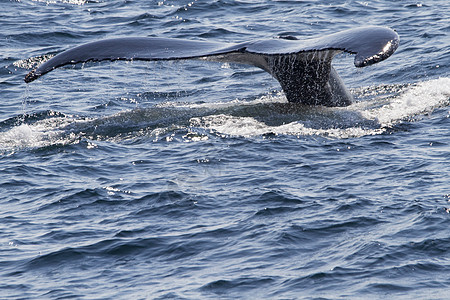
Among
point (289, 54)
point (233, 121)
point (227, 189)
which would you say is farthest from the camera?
point (233, 121)

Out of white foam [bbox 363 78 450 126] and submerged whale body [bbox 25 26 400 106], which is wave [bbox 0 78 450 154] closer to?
white foam [bbox 363 78 450 126]

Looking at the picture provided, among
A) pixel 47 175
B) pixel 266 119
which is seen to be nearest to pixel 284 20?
pixel 266 119

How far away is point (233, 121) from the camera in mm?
11227

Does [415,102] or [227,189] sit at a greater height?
[227,189]

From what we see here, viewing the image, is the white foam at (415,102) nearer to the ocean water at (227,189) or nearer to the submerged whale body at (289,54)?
the ocean water at (227,189)

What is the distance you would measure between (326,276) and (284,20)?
15005 mm

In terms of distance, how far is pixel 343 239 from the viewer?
735 cm

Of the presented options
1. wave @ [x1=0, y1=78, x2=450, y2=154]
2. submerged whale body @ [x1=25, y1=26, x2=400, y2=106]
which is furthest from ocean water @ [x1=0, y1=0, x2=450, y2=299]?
submerged whale body @ [x1=25, y1=26, x2=400, y2=106]

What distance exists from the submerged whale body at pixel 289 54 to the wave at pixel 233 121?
11.0 inches

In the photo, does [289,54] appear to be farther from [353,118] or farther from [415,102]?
[415,102]

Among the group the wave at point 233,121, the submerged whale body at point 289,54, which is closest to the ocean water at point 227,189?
the wave at point 233,121

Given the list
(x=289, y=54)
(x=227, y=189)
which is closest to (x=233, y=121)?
(x=289, y=54)

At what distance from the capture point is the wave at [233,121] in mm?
10695

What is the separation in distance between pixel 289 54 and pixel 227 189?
159cm
